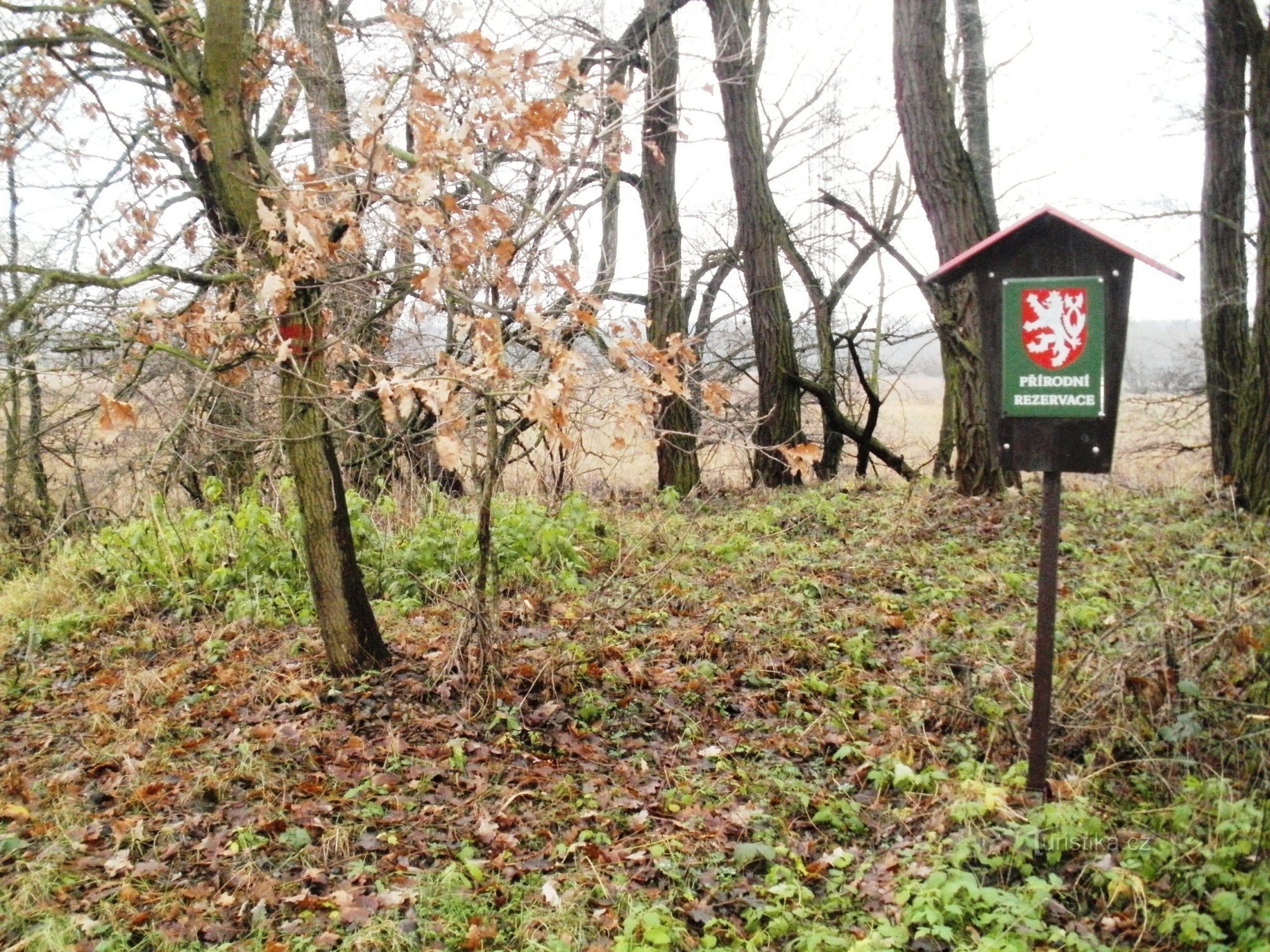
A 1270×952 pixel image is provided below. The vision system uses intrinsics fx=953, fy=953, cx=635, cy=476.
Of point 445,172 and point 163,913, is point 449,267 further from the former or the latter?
point 163,913

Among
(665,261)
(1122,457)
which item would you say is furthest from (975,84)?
(1122,457)

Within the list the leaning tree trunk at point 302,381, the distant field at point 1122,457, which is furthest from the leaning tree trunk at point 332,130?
Result: the leaning tree trunk at point 302,381

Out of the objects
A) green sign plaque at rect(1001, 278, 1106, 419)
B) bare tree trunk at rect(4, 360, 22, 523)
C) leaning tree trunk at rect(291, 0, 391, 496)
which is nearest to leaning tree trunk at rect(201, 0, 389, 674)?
leaning tree trunk at rect(291, 0, 391, 496)

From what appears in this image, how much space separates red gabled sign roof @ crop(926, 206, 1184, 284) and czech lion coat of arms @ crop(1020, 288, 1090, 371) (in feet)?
0.70

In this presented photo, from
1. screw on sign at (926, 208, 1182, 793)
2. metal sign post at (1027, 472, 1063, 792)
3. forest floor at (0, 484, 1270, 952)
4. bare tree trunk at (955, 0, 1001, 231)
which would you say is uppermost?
bare tree trunk at (955, 0, 1001, 231)

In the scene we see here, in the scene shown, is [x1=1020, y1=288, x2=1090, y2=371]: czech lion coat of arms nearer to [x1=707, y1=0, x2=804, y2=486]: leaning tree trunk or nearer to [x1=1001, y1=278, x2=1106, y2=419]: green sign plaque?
[x1=1001, y1=278, x2=1106, y2=419]: green sign plaque

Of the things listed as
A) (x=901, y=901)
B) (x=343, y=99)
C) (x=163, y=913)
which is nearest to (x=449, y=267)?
(x=163, y=913)

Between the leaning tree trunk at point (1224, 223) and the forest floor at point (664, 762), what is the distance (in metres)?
4.14

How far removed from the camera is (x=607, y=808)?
4445 millimetres

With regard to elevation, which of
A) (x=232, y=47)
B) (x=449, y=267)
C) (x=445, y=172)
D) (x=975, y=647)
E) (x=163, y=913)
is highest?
(x=232, y=47)

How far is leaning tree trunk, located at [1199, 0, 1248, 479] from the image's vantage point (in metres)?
10.5

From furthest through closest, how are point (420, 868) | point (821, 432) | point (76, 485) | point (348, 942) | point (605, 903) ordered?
point (821, 432)
point (76, 485)
point (420, 868)
point (605, 903)
point (348, 942)

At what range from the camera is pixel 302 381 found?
5.41 metres

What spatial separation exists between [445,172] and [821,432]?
489 inches
